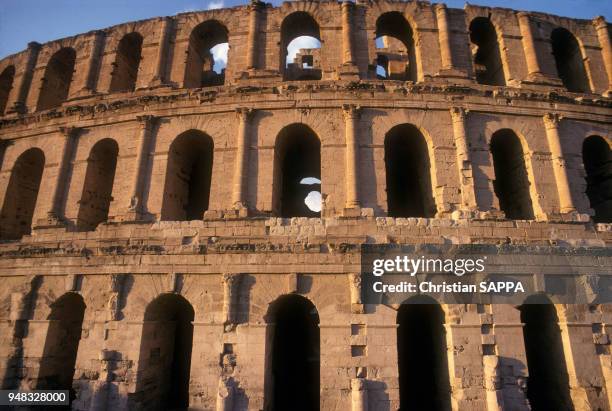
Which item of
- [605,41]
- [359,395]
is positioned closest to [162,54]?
[359,395]

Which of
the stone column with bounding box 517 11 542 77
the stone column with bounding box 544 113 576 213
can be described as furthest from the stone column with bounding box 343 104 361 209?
the stone column with bounding box 517 11 542 77

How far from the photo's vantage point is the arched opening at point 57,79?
15.1 meters

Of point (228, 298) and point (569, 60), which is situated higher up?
point (569, 60)

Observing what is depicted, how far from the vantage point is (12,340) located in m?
11.0

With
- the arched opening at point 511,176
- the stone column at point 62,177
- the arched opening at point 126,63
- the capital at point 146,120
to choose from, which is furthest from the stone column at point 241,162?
the arched opening at point 511,176

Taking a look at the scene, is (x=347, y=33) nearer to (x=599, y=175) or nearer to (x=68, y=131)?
(x=599, y=175)

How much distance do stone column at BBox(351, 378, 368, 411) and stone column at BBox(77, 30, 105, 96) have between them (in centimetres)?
1336

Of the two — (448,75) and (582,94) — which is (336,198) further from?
(582,94)

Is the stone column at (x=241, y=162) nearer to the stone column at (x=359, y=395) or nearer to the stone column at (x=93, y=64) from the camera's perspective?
the stone column at (x=359, y=395)

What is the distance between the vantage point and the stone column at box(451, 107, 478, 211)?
11031 mm

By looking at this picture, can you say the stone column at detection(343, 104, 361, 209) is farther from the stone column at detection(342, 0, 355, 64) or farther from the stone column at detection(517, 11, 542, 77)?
the stone column at detection(517, 11, 542, 77)

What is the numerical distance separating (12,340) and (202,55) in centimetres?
1142

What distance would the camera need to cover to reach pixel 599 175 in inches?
508

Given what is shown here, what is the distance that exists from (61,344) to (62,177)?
5.43m
